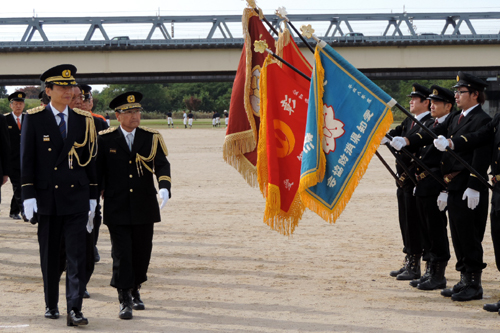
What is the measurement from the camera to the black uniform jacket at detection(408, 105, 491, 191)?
616 cm

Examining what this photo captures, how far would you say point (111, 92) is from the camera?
101750 mm

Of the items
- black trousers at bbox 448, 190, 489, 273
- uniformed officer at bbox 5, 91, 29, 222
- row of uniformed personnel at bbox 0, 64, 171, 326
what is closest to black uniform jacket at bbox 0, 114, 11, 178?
uniformed officer at bbox 5, 91, 29, 222

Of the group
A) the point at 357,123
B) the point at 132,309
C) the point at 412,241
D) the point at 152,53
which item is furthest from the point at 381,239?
the point at 152,53

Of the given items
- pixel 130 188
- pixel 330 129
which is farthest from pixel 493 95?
pixel 130 188

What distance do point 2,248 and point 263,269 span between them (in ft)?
12.0

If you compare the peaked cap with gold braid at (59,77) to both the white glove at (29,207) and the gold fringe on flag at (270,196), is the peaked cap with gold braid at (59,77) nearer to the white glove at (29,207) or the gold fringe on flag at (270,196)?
the white glove at (29,207)

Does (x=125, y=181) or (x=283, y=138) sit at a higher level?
(x=283, y=138)

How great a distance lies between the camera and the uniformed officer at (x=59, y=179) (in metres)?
5.37

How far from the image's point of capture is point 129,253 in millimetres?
5773

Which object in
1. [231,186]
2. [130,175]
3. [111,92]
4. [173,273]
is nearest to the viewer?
[130,175]

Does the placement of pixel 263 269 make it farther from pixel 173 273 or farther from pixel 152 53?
pixel 152 53

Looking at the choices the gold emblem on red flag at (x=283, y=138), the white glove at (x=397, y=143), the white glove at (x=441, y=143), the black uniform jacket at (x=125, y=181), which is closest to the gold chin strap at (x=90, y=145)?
the black uniform jacket at (x=125, y=181)

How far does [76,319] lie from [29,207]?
98 centimetres

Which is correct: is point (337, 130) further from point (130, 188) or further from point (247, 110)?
point (130, 188)
